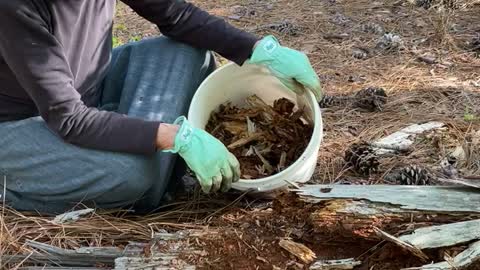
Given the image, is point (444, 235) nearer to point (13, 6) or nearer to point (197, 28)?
point (197, 28)

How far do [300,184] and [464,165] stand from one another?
0.65 metres

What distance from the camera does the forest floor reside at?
1699 millimetres

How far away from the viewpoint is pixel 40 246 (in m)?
1.81

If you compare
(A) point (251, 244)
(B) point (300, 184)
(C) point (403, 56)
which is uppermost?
(C) point (403, 56)

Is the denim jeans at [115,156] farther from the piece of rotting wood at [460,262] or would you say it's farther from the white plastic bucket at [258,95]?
the piece of rotting wood at [460,262]

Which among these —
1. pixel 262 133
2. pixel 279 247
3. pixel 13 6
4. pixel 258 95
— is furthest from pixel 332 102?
pixel 13 6

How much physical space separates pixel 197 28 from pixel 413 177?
818 mm

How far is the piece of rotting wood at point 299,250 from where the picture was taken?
1625mm

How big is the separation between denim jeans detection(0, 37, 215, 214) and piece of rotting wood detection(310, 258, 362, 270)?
23.3 inches

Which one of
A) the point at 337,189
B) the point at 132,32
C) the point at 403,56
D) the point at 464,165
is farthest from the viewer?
the point at 132,32

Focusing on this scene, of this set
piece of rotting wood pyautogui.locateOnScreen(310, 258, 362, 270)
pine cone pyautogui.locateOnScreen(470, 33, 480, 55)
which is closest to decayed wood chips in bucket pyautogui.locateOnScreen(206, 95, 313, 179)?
piece of rotting wood pyautogui.locateOnScreen(310, 258, 362, 270)

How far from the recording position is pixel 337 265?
1.59m

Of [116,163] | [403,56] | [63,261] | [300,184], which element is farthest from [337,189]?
[403,56]

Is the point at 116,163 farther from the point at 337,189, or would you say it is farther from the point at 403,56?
the point at 403,56
